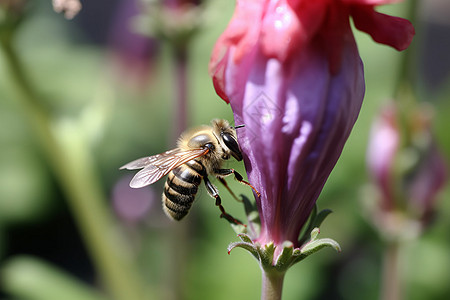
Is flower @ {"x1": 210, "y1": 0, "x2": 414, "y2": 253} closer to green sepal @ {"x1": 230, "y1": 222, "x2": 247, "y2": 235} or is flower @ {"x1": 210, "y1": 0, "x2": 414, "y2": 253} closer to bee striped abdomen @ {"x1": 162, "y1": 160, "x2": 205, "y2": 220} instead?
green sepal @ {"x1": 230, "y1": 222, "x2": 247, "y2": 235}

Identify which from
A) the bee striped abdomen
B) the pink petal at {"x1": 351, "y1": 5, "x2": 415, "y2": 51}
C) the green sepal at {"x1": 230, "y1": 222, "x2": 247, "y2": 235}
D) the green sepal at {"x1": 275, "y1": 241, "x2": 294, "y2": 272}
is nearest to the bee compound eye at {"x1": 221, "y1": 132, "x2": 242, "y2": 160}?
the bee striped abdomen

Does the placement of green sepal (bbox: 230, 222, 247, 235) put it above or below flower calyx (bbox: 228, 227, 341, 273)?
above

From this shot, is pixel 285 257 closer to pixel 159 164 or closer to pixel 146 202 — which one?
pixel 159 164

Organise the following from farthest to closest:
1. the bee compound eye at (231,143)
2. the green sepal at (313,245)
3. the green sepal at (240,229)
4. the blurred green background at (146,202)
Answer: the blurred green background at (146,202) < the bee compound eye at (231,143) < the green sepal at (240,229) < the green sepal at (313,245)

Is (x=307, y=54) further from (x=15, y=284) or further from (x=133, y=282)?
(x=15, y=284)

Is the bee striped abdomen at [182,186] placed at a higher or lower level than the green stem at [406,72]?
lower

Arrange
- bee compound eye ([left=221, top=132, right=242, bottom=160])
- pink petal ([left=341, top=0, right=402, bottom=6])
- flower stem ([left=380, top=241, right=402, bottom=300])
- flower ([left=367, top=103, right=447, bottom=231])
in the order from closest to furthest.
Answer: pink petal ([left=341, top=0, right=402, bottom=6]), bee compound eye ([left=221, top=132, right=242, bottom=160]), flower ([left=367, top=103, right=447, bottom=231]), flower stem ([left=380, top=241, right=402, bottom=300])

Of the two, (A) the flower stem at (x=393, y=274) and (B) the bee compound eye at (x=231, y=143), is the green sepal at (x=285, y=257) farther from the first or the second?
(A) the flower stem at (x=393, y=274)

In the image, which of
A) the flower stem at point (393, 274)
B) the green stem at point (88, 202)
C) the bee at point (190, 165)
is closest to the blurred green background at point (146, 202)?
the green stem at point (88, 202)

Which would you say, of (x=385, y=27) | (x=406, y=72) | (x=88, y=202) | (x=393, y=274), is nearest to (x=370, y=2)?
(x=385, y=27)
